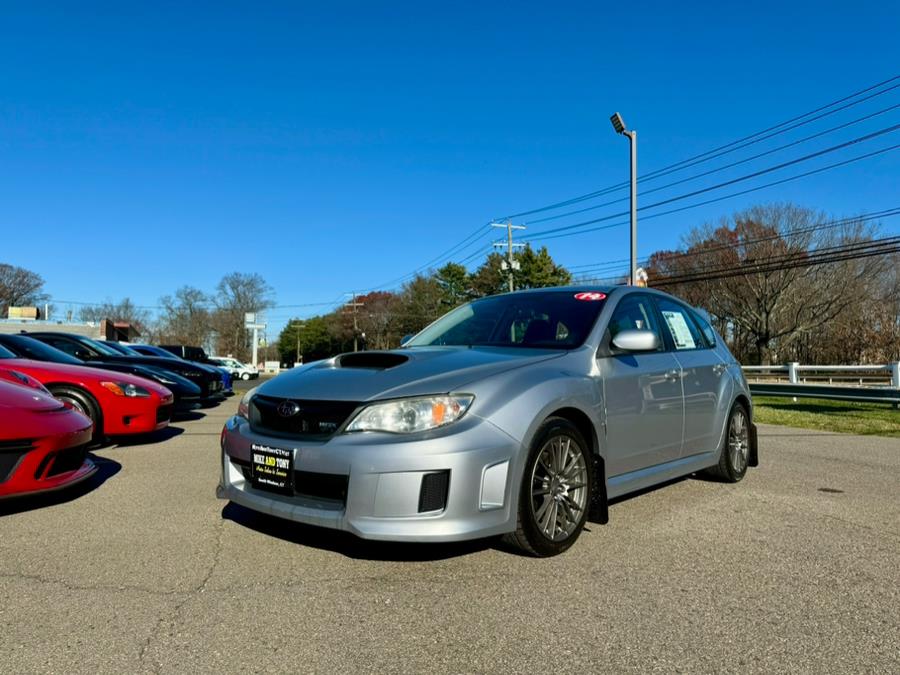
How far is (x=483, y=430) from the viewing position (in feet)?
10.2

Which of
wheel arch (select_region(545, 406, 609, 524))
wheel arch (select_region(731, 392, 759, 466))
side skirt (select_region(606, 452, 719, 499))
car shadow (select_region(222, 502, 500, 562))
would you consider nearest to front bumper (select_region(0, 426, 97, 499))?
car shadow (select_region(222, 502, 500, 562))

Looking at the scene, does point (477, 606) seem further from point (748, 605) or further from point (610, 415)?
point (610, 415)

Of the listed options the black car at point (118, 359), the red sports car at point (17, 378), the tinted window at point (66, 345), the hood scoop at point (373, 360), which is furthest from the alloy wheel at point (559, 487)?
the tinted window at point (66, 345)

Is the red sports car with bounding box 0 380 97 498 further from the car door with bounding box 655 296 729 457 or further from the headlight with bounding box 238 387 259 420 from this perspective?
the car door with bounding box 655 296 729 457

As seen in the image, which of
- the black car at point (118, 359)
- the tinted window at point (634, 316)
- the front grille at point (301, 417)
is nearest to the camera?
the front grille at point (301, 417)

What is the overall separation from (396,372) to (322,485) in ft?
2.27

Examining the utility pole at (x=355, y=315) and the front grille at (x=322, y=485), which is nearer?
the front grille at (x=322, y=485)

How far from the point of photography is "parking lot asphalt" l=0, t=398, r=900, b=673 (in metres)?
2.37

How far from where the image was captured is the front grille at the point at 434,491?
118 inches

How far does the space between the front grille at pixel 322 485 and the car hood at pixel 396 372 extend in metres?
0.38

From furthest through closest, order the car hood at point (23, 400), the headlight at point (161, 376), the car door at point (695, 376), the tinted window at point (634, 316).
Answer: the headlight at point (161, 376) < the car door at point (695, 376) < the tinted window at point (634, 316) < the car hood at point (23, 400)

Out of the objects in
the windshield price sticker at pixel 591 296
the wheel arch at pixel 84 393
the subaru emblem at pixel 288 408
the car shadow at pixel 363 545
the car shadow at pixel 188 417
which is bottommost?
the car shadow at pixel 188 417

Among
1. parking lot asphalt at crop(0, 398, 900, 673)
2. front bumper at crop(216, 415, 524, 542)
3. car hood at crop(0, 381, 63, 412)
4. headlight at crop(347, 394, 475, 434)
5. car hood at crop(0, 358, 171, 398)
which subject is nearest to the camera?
parking lot asphalt at crop(0, 398, 900, 673)

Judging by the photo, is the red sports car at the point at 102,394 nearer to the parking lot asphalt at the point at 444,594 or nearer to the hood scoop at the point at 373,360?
the parking lot asphalt at the point at 444,594
